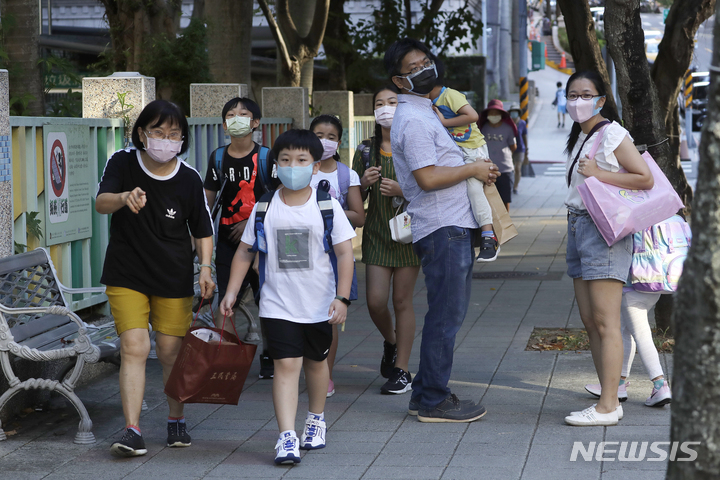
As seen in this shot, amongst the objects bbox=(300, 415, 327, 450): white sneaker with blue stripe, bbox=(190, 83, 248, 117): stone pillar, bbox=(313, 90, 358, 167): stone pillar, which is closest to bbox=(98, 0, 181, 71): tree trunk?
bbox=(190, 83, 248, 117): stone pillar

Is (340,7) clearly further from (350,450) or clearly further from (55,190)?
(350,450)

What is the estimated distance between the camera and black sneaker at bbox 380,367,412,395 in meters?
5.65

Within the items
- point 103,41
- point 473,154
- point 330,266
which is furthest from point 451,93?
point 103,41

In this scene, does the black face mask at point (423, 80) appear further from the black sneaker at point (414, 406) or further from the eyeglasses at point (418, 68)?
the black sneaker at point (414, 406)

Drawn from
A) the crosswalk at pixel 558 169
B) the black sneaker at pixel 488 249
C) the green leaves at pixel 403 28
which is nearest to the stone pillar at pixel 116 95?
the black sneaker at pixel 488 249

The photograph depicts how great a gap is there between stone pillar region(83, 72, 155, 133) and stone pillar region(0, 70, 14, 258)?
1483mm

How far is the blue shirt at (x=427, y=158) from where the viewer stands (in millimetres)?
4703

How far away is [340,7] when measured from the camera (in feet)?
49.5

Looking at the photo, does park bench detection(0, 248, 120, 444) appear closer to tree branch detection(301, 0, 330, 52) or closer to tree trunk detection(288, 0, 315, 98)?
tree branch detection(301, 0, 330, 52)

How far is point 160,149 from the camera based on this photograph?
14.7ft

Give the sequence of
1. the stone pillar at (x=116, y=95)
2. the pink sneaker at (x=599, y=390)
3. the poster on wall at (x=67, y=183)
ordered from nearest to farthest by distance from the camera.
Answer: the pink sneaker at (x=599, y=390) → the poster on wall at (x=67, y=183) → the stone pillar at (x=116, y=95)

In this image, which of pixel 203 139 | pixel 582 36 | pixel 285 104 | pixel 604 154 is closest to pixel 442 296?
pixel 604 154

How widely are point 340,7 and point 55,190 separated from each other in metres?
9.74

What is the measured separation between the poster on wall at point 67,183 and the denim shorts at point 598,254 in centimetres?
339
